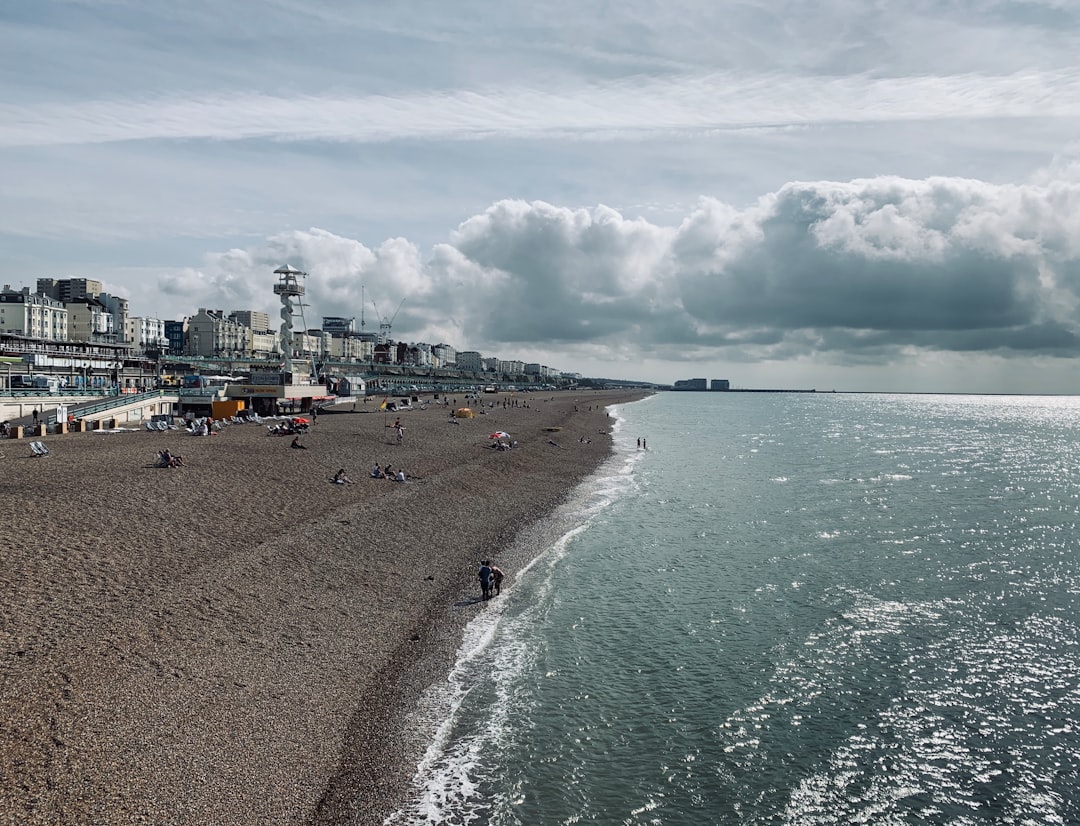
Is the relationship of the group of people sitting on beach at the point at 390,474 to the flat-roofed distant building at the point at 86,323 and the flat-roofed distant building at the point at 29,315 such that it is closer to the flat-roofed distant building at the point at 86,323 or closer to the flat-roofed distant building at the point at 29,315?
the flat-roofed distant building at the point at 29,315

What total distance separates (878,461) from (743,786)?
7073cm

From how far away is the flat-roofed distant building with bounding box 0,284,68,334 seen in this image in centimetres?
16175

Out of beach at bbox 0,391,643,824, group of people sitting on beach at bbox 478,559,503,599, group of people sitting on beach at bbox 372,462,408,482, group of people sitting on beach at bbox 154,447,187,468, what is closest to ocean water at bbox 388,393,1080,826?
group of people sitting on beach at bbox 478,559,503,599

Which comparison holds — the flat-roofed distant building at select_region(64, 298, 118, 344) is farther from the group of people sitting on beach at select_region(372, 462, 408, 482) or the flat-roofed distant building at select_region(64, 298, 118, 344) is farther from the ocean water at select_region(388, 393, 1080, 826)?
the ocean water at select_region(388, 393, 1080, 826)

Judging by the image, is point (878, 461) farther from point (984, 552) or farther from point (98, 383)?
point (98, 383)

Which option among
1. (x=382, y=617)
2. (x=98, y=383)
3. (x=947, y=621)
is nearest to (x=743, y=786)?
(x=382, y=617)

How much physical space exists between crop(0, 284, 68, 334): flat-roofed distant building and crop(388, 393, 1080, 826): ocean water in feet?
554

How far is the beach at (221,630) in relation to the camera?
1407 centimetres

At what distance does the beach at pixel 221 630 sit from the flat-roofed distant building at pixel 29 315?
15180 cm

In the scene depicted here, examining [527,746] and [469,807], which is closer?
[469,807]

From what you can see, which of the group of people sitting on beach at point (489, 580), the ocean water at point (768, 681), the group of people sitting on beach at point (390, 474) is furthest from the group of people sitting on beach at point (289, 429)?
the group of people sitting on beach at point (489, 580)

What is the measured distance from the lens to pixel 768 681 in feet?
70.3

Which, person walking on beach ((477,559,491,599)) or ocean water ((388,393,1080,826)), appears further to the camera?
person walking on beach ((477,559,491,599))

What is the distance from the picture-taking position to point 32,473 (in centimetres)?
3653
